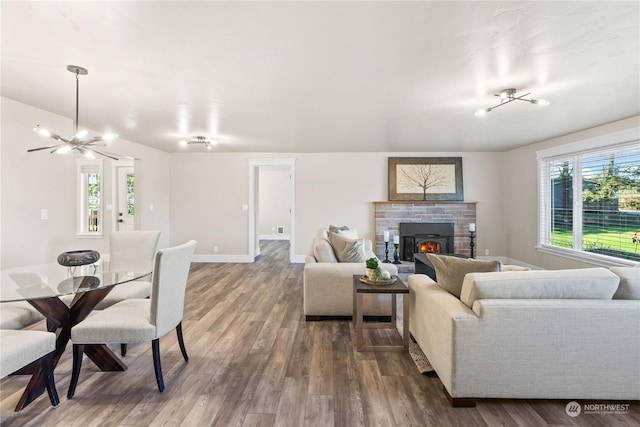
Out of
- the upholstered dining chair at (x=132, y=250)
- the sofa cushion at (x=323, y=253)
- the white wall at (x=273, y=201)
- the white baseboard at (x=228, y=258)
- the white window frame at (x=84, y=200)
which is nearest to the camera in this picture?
the upholstered dining chair at (x=132, y=250)

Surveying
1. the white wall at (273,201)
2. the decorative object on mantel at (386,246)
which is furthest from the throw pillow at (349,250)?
the white wall at (273,201)

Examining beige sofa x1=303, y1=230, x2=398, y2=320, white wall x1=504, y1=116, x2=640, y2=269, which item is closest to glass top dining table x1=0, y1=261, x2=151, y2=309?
beige sofa x1=303, y1=230, x2=398, y2=320

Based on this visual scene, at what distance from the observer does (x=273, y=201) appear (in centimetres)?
1012

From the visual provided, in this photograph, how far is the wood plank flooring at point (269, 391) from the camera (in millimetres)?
1795

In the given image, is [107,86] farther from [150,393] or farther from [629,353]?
[629,353]

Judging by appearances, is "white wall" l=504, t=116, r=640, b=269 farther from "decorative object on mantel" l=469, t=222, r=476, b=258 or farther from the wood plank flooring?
the wood plank flooring

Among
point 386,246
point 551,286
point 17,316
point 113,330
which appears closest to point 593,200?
point 386,246

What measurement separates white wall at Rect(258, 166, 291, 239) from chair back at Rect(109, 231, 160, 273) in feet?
22.2

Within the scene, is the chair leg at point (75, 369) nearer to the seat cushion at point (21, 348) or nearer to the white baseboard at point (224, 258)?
the seat cushion at point (21, 348)

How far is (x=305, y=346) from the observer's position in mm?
2742

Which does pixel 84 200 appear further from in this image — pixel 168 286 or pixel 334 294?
pixel 334 294

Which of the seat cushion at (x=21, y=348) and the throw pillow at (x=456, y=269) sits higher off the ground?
the throw pillow at (x=456, y=269)

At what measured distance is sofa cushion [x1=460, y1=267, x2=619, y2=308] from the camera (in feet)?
6.18

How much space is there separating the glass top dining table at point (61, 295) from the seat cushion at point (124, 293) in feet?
0.80
